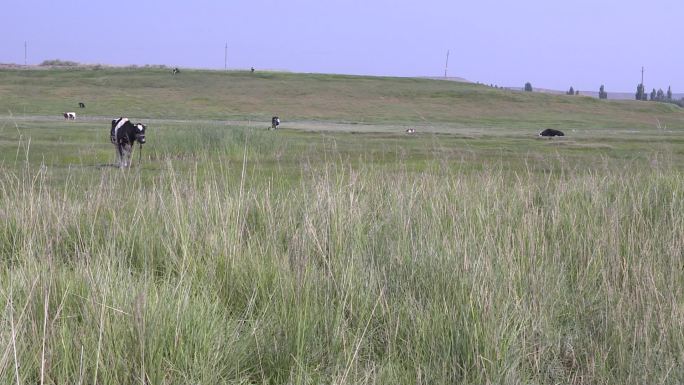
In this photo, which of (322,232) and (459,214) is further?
(459,214)

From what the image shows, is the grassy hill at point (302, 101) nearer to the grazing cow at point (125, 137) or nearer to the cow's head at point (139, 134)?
the grazing cow at point (125, 137)

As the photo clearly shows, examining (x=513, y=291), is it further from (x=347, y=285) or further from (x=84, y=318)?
(x=84, y=318)

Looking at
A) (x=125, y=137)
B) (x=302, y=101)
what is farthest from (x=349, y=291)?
(x=302, y=101)

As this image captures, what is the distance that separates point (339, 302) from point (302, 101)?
67908 millimetres

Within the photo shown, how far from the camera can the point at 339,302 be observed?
196 inches

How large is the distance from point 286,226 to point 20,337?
123 inches

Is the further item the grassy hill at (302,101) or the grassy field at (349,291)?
the grassy hill at (302,101)

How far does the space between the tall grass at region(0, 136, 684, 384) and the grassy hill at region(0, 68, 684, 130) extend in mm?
45396

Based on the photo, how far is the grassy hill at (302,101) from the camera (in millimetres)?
57812

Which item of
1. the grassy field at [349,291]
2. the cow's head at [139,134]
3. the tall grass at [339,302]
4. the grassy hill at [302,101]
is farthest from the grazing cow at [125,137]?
the grassy hill at [302,101]

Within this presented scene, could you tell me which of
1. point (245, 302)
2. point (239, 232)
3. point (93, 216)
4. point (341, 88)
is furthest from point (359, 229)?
point (341, 88)

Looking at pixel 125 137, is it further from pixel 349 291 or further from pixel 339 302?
pixel 339 302

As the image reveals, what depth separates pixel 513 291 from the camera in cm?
526

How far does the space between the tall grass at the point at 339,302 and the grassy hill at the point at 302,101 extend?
45396mm
